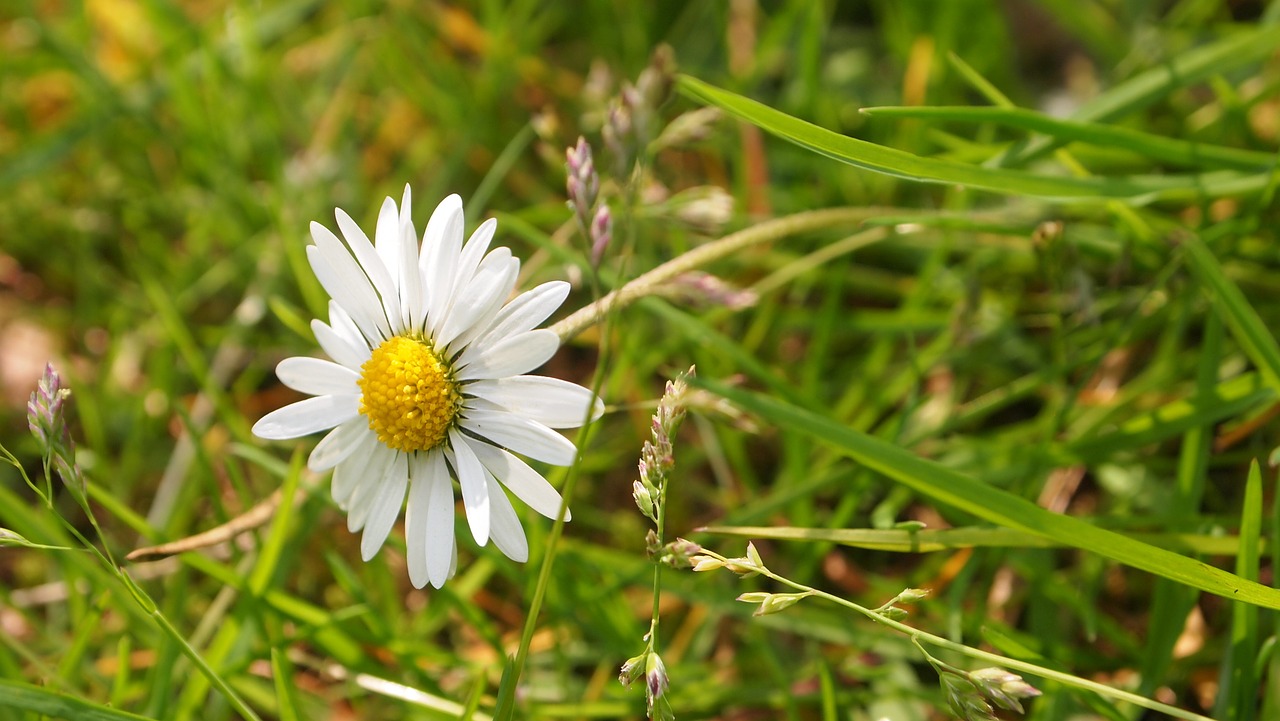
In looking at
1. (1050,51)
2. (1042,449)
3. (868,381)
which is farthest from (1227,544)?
(1050,51)

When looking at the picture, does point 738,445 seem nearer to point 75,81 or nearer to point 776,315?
point 776,315

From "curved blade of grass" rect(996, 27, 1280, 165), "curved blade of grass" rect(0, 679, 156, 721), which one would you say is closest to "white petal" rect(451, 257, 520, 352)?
"curved blade of grass" rect(0, 679, 156, 721)

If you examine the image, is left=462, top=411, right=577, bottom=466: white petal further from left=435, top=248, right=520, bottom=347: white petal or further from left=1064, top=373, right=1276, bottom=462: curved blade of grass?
left=1064, top=373, right=1276, bottom=462: curved blade of grass

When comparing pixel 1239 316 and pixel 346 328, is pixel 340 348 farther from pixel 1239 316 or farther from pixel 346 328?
pixel 1239 316

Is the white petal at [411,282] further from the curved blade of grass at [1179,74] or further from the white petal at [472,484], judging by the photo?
the curved blade of grass at [1179,74]

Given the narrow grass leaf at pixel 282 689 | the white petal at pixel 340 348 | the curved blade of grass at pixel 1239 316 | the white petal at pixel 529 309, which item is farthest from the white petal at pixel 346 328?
the curved blade of grass at pixel 1239 316
